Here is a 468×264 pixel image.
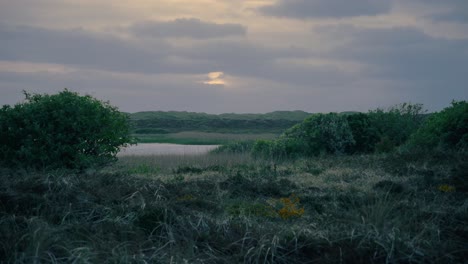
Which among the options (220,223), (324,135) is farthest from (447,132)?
(220,223)

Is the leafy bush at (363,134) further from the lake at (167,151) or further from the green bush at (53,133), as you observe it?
the green bush at (53,133)

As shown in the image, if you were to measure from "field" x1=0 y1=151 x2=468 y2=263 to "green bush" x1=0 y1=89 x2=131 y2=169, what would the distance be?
9.38 feet

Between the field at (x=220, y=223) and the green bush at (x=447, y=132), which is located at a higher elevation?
the green bush at (x=447, y=132)

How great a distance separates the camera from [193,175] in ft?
46.5

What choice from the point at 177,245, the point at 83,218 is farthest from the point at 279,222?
the point at 83,218

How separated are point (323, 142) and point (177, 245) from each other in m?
16.9

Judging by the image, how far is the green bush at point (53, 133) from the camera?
490 inches

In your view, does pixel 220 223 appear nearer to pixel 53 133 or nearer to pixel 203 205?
pixel 203 205

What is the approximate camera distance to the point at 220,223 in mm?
7027

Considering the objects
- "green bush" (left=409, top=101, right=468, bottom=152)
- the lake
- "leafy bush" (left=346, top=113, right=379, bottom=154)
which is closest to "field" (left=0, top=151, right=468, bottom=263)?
"green bush" (left=409, top=101, right=468, bottom=152)

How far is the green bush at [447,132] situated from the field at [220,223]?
6.90m

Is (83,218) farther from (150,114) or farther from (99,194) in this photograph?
(150,114)

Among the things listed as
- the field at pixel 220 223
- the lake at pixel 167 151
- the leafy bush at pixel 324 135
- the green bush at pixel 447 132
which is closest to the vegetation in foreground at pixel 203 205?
the field at pixel 220 223

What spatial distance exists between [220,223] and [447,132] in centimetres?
1299
